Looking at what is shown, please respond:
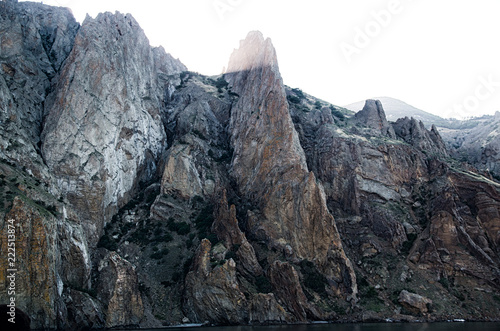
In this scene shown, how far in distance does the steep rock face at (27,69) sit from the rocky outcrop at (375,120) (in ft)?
272

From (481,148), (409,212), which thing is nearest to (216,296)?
(409,212)

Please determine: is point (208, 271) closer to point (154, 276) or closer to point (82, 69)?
point (154, 276)

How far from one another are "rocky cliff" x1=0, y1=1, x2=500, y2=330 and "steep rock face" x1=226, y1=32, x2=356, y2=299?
38cm

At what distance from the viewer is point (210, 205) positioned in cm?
8700

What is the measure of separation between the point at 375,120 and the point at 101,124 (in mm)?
74419

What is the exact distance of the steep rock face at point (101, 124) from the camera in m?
72.9

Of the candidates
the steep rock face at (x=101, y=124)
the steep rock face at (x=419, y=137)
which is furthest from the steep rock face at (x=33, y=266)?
the steep rock face at (x=419, y=137)

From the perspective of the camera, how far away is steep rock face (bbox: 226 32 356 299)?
240 ft

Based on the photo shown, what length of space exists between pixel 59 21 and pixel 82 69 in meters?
37.5

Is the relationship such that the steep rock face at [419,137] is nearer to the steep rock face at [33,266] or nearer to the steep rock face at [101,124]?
the steep rock face at [101,124]

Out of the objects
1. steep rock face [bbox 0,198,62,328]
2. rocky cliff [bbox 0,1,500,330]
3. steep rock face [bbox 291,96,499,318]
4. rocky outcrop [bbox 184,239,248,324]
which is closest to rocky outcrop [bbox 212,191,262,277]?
rocky cliff [bbox 0,1,500,330]

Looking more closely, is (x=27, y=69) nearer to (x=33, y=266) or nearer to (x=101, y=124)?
(x=101, y=124)

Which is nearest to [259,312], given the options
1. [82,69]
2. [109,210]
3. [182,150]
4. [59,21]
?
[109,210]

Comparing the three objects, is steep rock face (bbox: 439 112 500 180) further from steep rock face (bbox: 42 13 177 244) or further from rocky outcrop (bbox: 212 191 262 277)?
steep rock face (bbox: 42 13 177 244)
